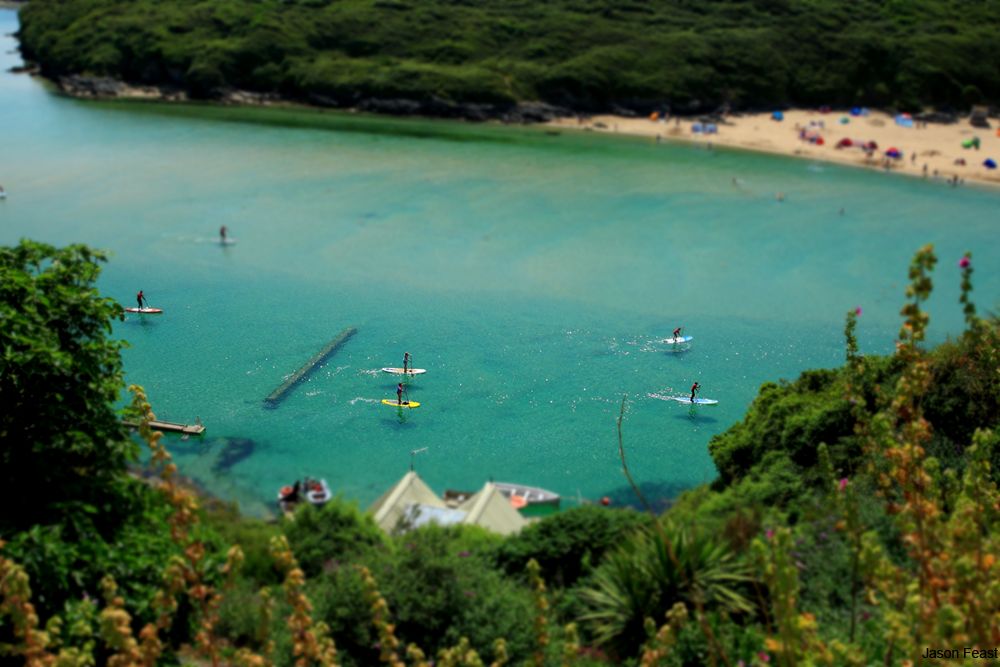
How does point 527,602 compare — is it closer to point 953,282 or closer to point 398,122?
point 953,282

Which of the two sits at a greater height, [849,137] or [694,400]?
[849,137]

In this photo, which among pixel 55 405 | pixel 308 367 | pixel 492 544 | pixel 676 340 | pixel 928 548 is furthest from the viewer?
pixel 676 340

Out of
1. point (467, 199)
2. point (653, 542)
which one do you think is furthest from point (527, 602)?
point (467, 199)

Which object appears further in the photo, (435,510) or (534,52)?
(534,52)

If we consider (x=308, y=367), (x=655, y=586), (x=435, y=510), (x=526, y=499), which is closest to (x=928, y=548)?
(x=655, y=586)

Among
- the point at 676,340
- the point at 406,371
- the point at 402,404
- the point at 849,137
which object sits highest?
the point at 849,137

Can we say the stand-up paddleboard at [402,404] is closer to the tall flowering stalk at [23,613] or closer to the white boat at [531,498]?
the white boat at [531,498]

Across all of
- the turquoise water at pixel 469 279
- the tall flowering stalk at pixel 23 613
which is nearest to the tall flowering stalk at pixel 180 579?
the tall flowering stalk at pixel 23 613

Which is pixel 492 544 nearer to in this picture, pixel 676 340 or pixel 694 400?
pixel 694 400
